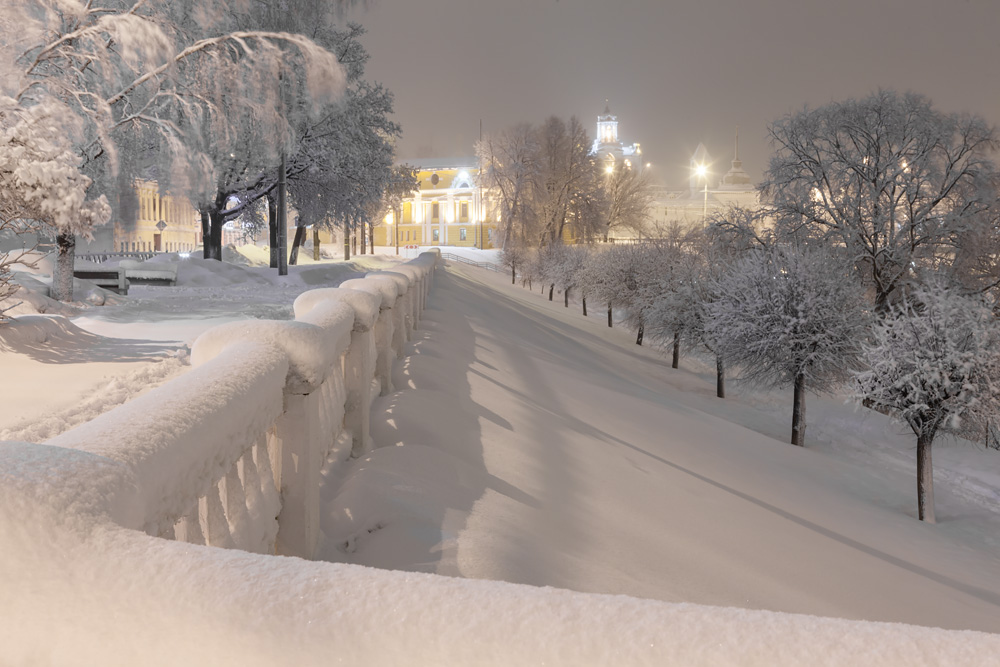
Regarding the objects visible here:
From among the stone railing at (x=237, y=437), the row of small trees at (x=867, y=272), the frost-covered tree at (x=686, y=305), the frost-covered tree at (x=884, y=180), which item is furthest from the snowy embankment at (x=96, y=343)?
the frost-covered tree at (x=884, y=180)

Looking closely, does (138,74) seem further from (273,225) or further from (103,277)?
(273,225)

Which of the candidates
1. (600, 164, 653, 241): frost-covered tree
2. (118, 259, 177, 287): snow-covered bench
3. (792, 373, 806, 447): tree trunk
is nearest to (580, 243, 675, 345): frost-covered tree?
(792, 373, 806, 447): tree trunk

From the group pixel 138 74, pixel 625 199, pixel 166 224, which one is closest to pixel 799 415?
pixel 138 74

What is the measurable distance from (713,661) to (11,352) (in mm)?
10302

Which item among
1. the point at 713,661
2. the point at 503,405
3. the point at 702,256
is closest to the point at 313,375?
the point at 713,661

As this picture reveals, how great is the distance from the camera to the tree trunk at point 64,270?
15398 mm

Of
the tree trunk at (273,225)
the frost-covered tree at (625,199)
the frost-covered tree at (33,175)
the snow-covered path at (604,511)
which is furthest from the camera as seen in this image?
the frost-covered tree at (625,199)

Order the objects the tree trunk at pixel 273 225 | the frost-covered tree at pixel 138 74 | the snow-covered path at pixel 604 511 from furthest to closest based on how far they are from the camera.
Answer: the tree trunk at pixel 273 225
the frost-covered tree at pixel 138 74
the snow-covered path at pixel 604 511

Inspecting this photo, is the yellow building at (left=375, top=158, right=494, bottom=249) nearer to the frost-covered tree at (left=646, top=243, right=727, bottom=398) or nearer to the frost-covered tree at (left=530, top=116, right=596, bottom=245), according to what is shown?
the frost-covered tree at (left=530, top=116, right=596, bottom=245)

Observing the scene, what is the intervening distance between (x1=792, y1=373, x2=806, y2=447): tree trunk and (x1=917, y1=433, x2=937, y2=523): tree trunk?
4.90m

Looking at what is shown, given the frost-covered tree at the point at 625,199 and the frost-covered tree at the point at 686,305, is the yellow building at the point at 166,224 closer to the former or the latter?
the frost-covered tree at the point at 686,305

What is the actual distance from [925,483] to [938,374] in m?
2.51

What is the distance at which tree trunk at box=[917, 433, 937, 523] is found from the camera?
15227 mm

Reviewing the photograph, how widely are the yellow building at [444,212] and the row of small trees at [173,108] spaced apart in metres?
62.6
